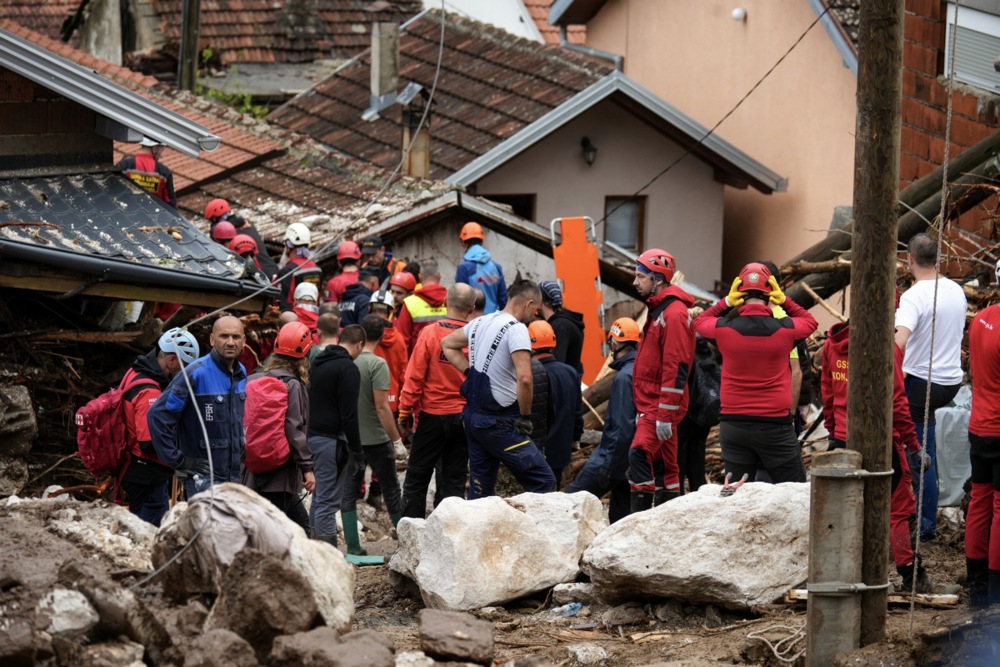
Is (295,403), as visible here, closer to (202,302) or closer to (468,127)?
(202,302)

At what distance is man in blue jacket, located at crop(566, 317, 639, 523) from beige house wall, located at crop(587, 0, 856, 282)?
7963 millimetres

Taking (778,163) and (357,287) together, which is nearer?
(357,287)

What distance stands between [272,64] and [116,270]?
675 inches

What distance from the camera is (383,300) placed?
1284 centimetres

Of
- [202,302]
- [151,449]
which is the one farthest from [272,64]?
[151,449]

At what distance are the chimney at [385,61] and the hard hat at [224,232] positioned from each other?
7.21 metres

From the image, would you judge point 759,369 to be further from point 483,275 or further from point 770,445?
point 483,275

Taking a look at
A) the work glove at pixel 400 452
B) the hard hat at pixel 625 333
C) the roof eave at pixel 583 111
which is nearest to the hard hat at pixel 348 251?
the work glove at pixel 400 452

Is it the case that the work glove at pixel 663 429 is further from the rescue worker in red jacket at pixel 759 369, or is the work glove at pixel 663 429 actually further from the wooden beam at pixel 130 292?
the wooden beam at pixel 130 292

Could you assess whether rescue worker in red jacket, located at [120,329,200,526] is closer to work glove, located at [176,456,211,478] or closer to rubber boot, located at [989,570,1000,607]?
work glove, located at [176,456,211,478]

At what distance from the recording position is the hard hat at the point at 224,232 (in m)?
13.6

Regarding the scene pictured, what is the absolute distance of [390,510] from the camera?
36.2 feet

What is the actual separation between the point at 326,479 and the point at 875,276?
15.5 ft

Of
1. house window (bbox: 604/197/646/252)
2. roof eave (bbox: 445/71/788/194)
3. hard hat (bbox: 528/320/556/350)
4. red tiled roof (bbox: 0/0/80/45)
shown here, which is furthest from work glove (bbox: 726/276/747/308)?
red tiled roof (bbox: 0/0/80/45)
